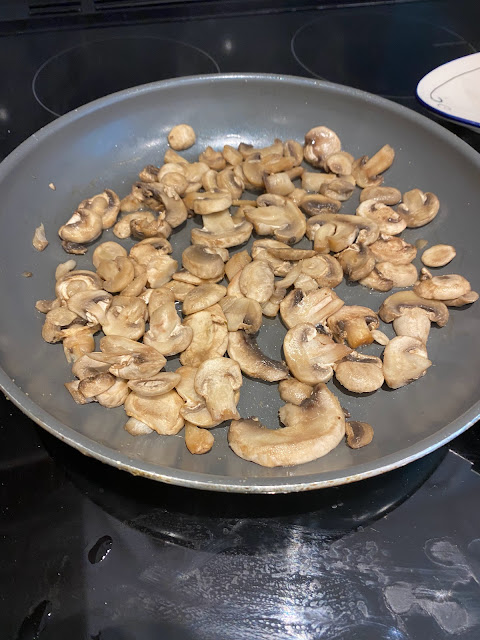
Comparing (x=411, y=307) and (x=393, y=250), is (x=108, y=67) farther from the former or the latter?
(x=411, y=307)

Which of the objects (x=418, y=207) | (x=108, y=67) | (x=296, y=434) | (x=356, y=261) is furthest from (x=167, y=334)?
(x=108, y=67)

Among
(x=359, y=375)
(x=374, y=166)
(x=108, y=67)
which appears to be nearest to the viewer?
(x=359, y=375)

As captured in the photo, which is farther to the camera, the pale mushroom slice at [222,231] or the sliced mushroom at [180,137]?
the sliced mushroom at [180,137]

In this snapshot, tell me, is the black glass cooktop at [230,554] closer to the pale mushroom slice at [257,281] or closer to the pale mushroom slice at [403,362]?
the pale mushroom slice at [403,362]

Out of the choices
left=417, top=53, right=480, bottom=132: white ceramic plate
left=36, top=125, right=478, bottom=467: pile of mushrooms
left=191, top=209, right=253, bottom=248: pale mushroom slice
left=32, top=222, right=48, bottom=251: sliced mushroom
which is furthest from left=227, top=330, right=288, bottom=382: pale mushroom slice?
left=417, top=53, right=480, bottom=132: white ceramic plate

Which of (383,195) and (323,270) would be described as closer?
(323,270)

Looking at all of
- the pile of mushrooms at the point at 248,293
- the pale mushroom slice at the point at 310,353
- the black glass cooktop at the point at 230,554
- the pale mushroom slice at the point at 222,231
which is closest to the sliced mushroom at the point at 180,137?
the pile of mushrooms at the point at 248,293
